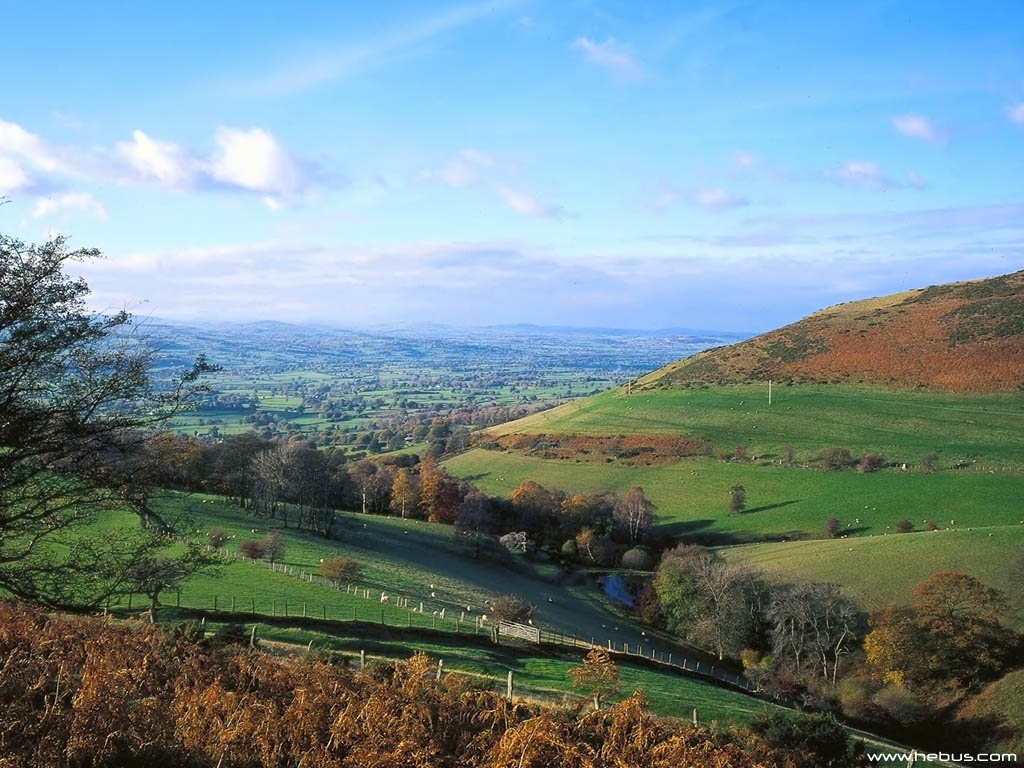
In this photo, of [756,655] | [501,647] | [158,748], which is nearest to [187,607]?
[501,647]

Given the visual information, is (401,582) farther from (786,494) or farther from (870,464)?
(870,464)

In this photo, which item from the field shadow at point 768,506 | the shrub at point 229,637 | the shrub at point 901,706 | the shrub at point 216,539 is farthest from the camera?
the field shadow at point 768,506

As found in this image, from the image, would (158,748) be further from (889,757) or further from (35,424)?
(889,757)

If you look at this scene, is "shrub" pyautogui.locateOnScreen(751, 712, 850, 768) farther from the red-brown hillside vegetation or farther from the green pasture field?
the red-brown hillside vegetation

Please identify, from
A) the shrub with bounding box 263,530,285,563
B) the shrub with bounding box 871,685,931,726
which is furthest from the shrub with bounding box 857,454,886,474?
the shrub with bounding box 263,530,285,563

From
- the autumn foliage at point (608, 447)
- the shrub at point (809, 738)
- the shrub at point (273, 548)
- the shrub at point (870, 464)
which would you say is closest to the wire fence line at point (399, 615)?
the shrub at point (273, 548)

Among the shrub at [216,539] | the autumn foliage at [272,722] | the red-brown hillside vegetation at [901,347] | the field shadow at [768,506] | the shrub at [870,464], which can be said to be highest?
the red-brown hillside vegetation at [901,347]

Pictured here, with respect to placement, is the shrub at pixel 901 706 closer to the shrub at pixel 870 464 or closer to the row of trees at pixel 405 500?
the row of trees at pixel 405 500

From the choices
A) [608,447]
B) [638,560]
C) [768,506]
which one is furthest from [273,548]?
[608,447]
